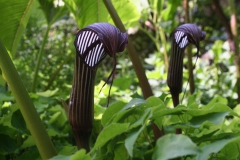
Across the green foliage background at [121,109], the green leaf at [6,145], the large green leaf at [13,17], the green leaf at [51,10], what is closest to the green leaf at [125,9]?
the green foliage background at [121,109]

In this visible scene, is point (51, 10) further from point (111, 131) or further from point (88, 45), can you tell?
point (111, 131)

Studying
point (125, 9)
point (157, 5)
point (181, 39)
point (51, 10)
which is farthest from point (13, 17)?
point (157, 5)

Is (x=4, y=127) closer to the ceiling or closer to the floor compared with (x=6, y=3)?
closer to the floor

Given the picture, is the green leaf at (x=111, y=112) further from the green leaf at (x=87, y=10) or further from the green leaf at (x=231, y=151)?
the green leaf at (x=87, y=10)

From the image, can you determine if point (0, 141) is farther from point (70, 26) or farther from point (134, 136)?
point (70, 26)

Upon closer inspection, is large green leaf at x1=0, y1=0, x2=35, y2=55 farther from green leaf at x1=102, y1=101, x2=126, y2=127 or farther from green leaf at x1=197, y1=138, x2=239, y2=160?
green leaf at x1=197, y1=138, x2=239, y2=160

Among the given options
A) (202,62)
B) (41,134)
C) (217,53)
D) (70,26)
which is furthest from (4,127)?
(70,26)

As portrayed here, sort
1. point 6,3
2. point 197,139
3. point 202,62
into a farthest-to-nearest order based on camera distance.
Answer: point 202,62
point 6,3
point 197,139
